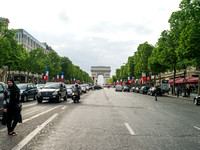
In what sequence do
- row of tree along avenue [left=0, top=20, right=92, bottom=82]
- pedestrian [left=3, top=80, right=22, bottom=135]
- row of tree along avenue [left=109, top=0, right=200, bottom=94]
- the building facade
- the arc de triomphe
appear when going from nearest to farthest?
1. pedestrian [left=3, top=80, right=22, bottom=135]
2. row of tree along avenue [left=109, top=0, right=200, bottom=94]
3. row of tree along avenue [left=0, top=20, right=92, bottom=82]
4. the building facade
5. the arc de triomphe

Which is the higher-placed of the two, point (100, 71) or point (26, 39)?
point (26, 39)

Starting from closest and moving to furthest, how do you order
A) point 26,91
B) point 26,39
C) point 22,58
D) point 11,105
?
point 11,105, point 26,91, point 22,58, point 26,39

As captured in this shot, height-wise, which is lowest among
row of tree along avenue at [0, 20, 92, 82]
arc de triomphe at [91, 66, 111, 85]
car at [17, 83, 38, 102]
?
car at [17, 83, 38, 102]

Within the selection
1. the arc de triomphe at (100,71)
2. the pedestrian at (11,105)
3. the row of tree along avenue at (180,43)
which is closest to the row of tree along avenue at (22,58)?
the row of tree along avenue at (180,43)

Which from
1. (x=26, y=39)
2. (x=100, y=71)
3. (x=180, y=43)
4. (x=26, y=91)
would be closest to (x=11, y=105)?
(x=26, y=91)

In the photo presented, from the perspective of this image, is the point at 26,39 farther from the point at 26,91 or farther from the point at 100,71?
the point at 100,71

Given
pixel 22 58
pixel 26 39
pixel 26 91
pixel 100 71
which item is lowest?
pixel 26 91

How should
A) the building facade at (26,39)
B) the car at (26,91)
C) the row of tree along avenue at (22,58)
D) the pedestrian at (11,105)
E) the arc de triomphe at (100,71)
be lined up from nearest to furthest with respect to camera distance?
the pedestrian at (11,105) < the car at (26,91) < the row of tree along avenue at (22,58) < the building facade at (26,39) < the arc de triomphe at (100,71)

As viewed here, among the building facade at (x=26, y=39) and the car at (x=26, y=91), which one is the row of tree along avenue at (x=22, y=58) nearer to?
the building facade at (x=26, y=39)

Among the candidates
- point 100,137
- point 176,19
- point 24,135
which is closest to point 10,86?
point 24,135

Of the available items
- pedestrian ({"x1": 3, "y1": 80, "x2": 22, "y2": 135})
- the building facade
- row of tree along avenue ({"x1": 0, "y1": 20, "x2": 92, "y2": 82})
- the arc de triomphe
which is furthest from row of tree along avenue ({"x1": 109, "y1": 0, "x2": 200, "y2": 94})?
the arc de triomphe

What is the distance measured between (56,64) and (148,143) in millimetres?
67475

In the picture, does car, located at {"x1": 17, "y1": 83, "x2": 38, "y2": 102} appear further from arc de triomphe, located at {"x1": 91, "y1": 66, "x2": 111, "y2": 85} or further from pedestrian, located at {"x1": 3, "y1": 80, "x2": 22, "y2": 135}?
arc de triomphe, located at {"x1": 91, "y1": 66, "x2": 111, "y2": 85}

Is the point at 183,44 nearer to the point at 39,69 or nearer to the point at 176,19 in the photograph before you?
the point at 176,19
